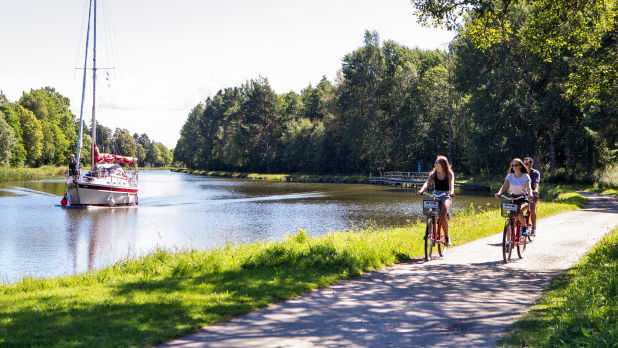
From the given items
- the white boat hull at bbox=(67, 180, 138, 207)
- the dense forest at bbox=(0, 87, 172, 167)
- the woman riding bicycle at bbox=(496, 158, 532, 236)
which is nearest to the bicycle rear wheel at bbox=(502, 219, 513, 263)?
the woman riding bicycle at bbox=(496, 158, 532, 236)

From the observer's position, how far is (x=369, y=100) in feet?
Answer: 220

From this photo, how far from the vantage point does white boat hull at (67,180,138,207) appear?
33.1 metres

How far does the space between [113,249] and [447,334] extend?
49.1ft

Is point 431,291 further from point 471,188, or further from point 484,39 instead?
point 471,188

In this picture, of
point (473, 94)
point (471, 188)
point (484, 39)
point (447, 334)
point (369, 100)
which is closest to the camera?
point (447, 334)

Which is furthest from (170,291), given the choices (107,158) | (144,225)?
(107,158)

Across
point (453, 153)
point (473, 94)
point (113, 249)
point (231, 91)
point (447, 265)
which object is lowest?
point (113, 249)

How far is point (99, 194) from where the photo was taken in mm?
34188

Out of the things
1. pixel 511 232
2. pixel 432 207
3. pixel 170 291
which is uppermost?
pixel 432 207

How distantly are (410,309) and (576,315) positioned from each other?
76.7 inches

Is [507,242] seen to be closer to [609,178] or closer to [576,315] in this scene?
[576,315]

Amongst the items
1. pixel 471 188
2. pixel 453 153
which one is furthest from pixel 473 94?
pixel 453 153

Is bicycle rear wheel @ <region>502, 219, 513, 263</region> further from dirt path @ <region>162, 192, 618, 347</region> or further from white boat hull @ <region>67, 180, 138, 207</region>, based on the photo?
white boat hull @ <region>67, 180, 138, 207</region>

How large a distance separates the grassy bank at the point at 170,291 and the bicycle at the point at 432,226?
464mm
